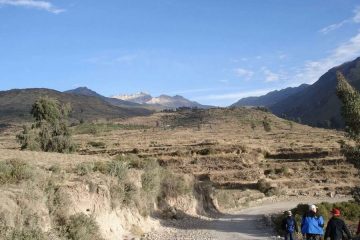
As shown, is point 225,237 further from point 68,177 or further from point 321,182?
point 321,182

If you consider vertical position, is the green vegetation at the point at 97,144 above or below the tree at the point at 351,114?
below

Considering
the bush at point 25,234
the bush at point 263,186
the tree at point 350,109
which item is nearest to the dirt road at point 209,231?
the tree at point 350,109

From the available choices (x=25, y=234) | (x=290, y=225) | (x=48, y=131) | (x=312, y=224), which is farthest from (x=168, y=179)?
(x=48, y=131)

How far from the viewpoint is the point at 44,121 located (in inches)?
2470

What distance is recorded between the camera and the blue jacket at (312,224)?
16.8 m

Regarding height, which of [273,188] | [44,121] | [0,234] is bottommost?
[273,188]

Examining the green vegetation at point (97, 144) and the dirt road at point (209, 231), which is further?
the green vegetation at point (97, 144)

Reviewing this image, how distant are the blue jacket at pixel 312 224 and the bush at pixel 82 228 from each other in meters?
8.35

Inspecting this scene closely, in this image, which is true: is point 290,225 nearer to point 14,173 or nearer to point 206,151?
point 14,173

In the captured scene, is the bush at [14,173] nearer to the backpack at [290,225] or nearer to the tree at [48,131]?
the backpack at [290,225]

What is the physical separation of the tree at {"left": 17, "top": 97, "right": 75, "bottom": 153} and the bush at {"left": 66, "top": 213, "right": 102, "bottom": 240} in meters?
39.2

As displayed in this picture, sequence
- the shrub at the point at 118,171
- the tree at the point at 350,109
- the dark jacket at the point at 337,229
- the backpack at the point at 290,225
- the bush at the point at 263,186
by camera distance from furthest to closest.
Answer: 1. the bush at the point at 263,186
2. the tree at the point at 350,109
3. the shrub at the point at 118,171
4. the backpack at the point at 290,225
5. the dark jacket at the point at 337,229

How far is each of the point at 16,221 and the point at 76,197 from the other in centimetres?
549

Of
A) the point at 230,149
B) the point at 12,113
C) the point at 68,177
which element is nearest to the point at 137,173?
the point at 68,177
